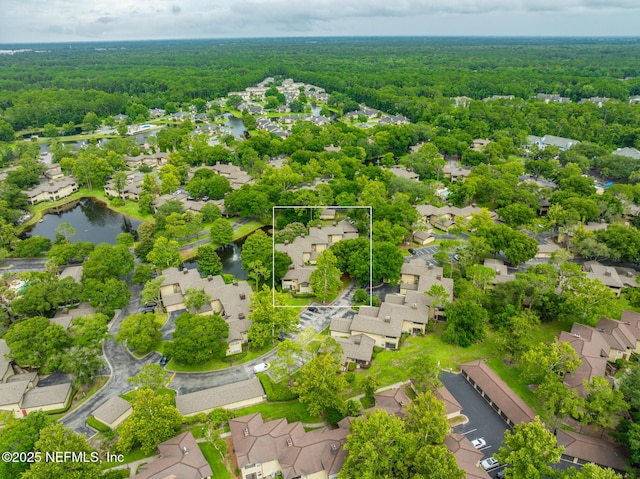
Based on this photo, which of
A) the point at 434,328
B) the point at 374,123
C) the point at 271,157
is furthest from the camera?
the point at 374,123

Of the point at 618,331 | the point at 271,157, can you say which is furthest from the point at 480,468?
the point at 271,157

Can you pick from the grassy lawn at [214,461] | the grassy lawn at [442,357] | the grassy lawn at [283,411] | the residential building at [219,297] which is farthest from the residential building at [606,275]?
the grassy lawn at [214,461]

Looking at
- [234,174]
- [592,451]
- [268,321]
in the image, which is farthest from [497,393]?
[234,174]

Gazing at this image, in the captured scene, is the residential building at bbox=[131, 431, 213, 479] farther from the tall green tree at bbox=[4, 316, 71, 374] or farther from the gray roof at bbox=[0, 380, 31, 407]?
the tall green tree at bbox=[4, 316, 71, 374]

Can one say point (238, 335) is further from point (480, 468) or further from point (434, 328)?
point (480, 468)

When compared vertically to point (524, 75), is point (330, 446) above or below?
below

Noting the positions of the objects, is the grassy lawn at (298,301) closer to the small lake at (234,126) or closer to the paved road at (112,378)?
the paved road at (112,378)

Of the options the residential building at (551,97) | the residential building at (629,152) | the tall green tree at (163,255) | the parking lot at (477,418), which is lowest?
the parking lot at (477,418)
